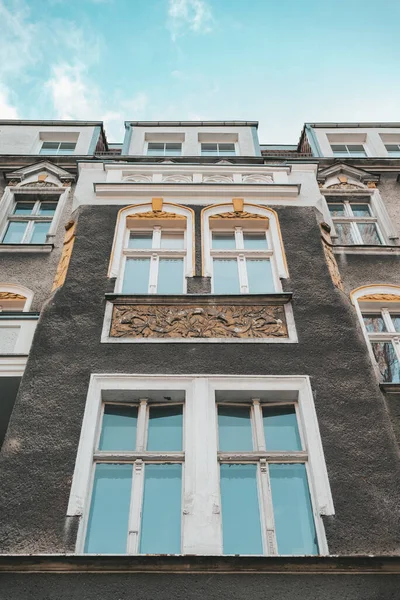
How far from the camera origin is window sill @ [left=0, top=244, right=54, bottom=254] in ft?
38.9

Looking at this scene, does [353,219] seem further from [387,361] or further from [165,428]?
[165,428]

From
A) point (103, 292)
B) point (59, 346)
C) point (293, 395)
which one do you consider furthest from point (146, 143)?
point (293, 395)

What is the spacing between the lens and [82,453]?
7047 millimetres

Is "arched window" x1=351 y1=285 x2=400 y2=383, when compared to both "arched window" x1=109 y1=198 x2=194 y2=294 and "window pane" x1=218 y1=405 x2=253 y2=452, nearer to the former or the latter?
"window pane" x1=218 y1=405 x2=253 y2=452

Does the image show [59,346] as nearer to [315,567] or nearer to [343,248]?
[315,567]

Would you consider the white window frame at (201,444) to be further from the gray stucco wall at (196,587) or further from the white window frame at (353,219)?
the white window frame at (353,219)

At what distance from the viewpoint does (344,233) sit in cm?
1302

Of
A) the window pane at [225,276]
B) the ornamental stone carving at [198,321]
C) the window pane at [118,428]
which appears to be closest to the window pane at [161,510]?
the window pane at [118,428]

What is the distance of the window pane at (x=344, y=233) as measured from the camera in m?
12.7

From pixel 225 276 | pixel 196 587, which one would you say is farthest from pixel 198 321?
pixel 196 587

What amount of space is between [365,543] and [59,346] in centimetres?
453

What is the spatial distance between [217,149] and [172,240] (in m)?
6.36

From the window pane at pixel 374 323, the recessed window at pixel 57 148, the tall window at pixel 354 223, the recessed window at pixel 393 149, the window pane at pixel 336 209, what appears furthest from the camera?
the recessed window at pixel 393 149

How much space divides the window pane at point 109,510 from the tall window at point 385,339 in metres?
4.45
